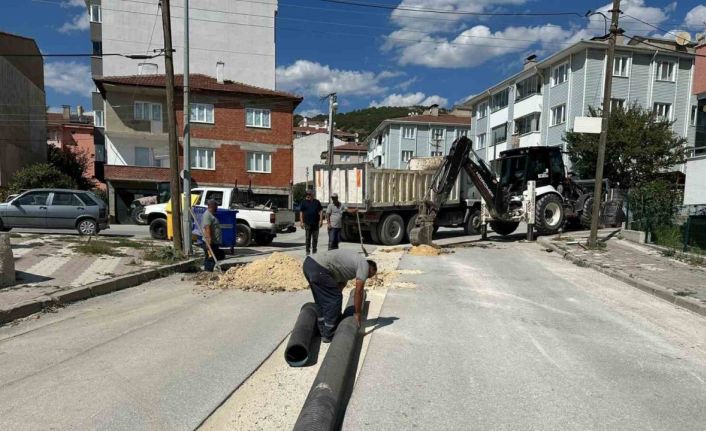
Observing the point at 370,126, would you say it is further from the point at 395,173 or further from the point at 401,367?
the point at 401,367

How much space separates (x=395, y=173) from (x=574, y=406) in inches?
562

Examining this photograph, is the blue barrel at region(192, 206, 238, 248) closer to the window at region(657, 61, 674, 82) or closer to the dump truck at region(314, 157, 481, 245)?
the dump truck at region(314, 157, 481, 245)

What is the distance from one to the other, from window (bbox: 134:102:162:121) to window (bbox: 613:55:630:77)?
31398 millimetres

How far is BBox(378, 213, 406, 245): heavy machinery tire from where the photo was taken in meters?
17.9

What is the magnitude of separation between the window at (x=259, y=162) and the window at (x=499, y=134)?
1960cm

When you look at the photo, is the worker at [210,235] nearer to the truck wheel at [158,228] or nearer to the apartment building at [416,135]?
the truck wheel at [158,228]

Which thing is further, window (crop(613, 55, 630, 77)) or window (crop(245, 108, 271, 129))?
window (crop(245, 108, 271, 129))

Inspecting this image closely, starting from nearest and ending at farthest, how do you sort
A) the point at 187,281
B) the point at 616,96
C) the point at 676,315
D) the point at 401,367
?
the point at 401,367
the point at 676,315
the point at 187,281
the point at 616,96

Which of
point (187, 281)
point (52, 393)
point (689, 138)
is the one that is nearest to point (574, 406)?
point (52, 393)

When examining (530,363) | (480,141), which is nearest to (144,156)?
(480,141)

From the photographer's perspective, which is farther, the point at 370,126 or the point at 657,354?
the point at 370,126

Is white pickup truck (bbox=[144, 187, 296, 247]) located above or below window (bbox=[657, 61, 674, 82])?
below

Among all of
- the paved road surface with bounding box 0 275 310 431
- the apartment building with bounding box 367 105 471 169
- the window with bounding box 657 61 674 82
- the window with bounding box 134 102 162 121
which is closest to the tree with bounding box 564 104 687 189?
the window with bounding box 657 61 674 82

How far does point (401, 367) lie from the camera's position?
514 centimetres
